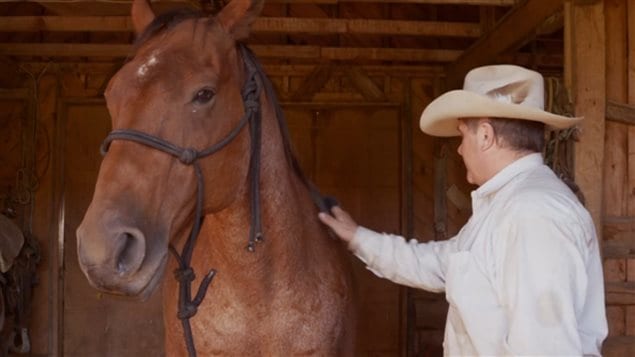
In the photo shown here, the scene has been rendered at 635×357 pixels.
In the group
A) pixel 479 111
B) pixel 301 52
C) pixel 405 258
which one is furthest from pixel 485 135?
pixel 301 52

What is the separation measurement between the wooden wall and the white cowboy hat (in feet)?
13.7

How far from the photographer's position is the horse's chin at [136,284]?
1.61 metres

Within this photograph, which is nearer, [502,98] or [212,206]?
[502,98]

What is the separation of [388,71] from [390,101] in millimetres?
285

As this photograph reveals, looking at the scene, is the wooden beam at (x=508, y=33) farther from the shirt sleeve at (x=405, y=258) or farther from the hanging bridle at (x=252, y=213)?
the hanging bridle at (x=252, y=213)

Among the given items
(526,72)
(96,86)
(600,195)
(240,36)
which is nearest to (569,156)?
(600,195)

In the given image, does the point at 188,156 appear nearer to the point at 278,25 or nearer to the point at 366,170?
the point at 278,25

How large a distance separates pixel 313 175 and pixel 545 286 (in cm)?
473

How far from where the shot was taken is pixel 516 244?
1592 mm

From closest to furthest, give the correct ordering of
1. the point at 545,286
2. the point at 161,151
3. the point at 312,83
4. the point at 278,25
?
the point at 545,286, the point at 161,151, the point at 278,25, the point at 312,83

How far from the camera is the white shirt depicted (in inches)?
59.5

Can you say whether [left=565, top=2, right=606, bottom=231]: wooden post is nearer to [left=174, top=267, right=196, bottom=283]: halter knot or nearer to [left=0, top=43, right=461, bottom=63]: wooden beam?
[left=174, top=267, right=196, bottom=283]: halter knot

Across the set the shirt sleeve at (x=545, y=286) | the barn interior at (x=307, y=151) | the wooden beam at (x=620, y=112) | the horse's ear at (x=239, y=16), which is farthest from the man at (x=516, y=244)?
the barn interior at (x=307, y=151)

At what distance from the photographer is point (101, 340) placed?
20.2 feet
